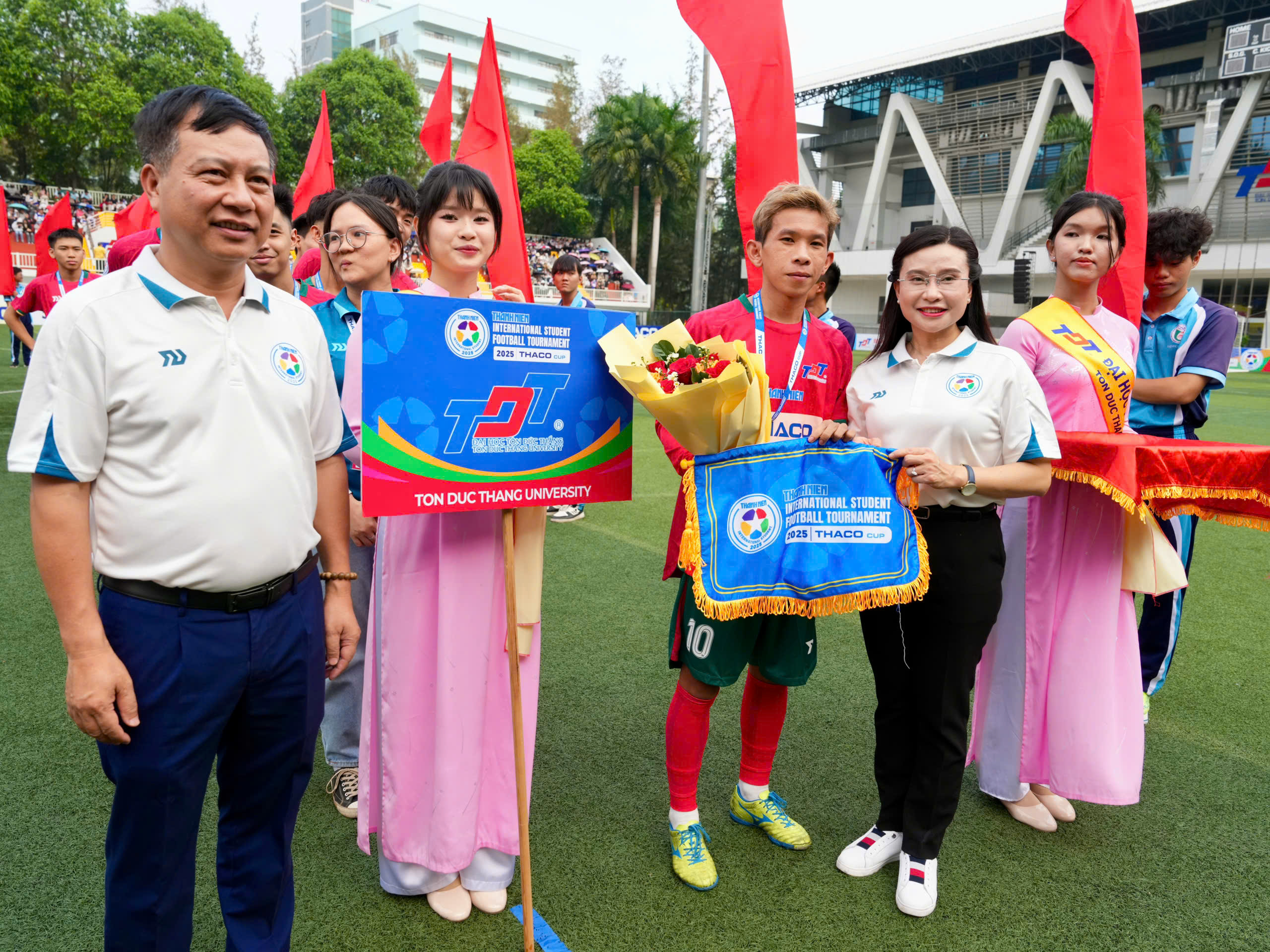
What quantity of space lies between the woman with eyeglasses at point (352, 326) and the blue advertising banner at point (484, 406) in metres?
0.75

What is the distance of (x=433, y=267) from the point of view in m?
2.40

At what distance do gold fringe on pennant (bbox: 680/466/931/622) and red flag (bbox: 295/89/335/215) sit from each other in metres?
5.01

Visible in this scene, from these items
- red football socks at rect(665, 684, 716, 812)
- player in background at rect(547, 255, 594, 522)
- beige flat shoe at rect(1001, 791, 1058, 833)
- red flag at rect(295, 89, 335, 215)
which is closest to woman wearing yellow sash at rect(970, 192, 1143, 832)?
beige flat shoe at rect(1001, 791, 1058, 833)

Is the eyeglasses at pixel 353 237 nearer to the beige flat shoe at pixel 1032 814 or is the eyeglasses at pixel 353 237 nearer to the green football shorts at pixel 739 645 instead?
the green football shorts at pixel 739 645

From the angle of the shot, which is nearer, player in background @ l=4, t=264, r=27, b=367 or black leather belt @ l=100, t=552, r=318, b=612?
black leather belt @ l=100, t=552, r=318, b=612

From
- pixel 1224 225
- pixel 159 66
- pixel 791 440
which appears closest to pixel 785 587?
pixel 791 440

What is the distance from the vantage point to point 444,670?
7.45 feet

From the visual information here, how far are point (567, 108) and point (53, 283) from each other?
4866 cm

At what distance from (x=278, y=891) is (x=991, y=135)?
1707 inches

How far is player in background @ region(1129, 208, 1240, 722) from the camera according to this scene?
339cm

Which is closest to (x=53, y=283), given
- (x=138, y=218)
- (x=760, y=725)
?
(x=138, y=218)

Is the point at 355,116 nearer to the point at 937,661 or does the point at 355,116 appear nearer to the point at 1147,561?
the point at 1147,561

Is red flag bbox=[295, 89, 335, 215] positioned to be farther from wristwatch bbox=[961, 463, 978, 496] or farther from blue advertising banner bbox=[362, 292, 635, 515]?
wristwatch bbox=[961, 463, 978, 496]

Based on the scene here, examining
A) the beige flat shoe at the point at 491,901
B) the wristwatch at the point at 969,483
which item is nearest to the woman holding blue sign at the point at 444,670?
the beige flat shoe at the point at 491,901
